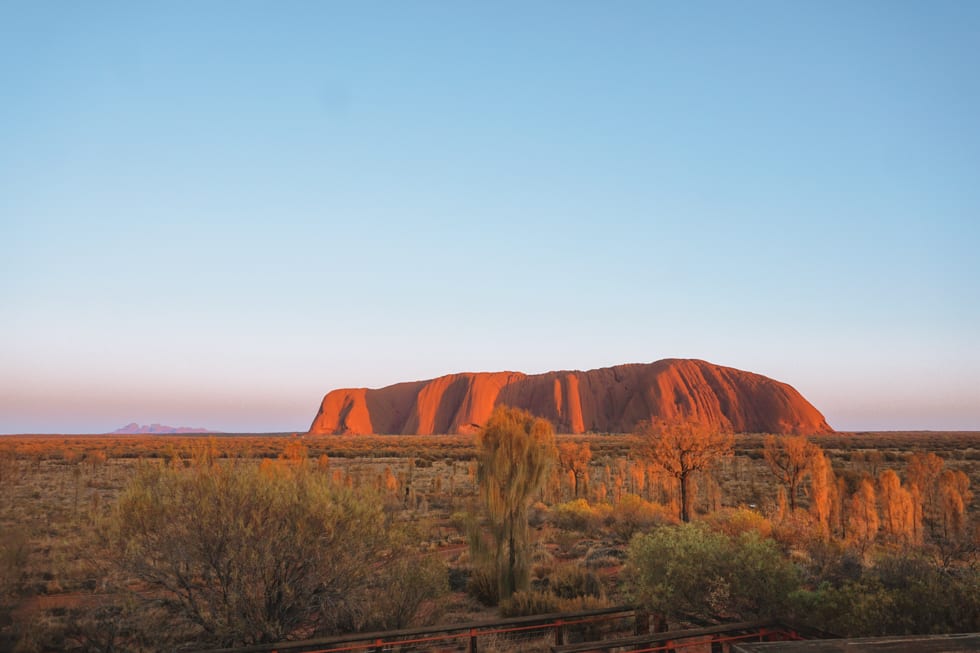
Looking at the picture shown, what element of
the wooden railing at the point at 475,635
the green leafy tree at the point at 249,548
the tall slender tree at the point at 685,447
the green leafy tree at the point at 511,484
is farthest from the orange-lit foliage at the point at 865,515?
the green leafy tree at the point at 249,548

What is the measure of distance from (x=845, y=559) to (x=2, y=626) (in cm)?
1454

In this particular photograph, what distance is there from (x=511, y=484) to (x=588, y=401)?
102664 mm

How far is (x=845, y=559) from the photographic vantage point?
1112cm

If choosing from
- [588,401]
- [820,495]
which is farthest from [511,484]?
[588,401]

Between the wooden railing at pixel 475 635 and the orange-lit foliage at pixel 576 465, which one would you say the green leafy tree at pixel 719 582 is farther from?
the orange-lit foliage at pixel 576 465

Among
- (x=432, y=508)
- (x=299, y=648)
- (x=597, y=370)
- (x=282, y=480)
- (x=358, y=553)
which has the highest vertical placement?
(x=597, y=370)

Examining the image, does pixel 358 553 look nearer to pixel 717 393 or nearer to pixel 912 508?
pixel 912 508

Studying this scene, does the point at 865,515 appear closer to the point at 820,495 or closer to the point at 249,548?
the point at 820,495

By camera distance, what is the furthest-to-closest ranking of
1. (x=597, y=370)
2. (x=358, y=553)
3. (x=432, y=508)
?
(x=597, y=370)
(x=432, y=508)
(x=358, y=553)

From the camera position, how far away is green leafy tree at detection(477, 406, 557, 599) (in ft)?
37.4

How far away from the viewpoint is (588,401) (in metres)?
112

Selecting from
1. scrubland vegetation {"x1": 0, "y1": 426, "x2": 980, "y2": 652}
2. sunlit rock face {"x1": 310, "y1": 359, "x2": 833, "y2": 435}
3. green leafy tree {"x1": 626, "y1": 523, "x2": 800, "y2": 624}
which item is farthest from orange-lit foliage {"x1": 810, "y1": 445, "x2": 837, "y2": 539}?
sunlit rock face {"x1": 310, "y1": 359, "x2": 833, "y2": 435}

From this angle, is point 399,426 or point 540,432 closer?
point 540,432

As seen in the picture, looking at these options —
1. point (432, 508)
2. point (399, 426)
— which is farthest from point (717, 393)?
point (432, 508)
